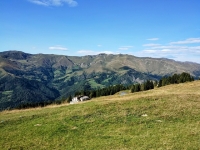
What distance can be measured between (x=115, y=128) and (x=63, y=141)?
6.66m

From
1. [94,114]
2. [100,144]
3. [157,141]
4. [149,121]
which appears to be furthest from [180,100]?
[100,144]

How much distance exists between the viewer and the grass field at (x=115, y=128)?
19591 millimetres

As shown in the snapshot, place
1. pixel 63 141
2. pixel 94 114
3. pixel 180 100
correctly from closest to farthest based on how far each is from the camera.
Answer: pixel 63 141
pixel 94 114
pixel 180 100

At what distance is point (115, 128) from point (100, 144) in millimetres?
5223

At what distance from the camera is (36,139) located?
21594 mm

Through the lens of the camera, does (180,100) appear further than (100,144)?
Yes

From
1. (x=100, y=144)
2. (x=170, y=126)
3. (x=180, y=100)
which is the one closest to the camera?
(x=100, y=144)

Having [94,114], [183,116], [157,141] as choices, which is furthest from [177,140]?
[94,114]

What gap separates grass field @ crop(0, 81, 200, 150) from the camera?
19.6m

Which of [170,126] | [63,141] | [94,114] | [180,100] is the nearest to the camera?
[63,141]

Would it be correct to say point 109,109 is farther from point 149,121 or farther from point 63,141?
point 63,141

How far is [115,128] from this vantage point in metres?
24.4

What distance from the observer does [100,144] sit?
1953cm

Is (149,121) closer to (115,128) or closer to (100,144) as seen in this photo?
(115,128)
